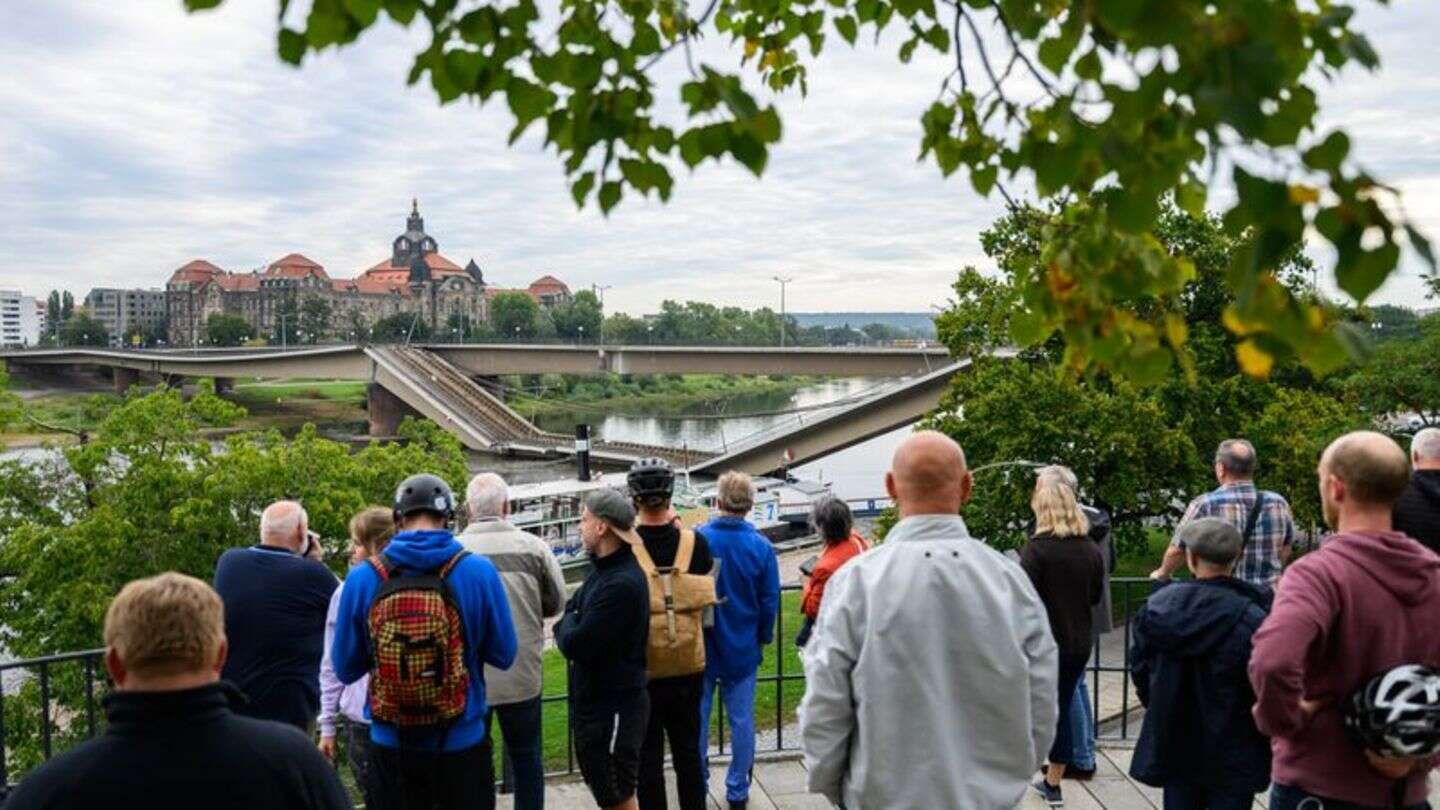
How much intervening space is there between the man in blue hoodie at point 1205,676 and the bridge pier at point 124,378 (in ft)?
292

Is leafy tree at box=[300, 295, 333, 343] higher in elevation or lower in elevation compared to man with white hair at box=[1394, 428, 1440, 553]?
higher

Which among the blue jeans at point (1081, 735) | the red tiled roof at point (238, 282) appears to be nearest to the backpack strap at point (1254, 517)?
the blue jeans at point (1081, 735)

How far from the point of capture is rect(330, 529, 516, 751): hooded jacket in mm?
4312

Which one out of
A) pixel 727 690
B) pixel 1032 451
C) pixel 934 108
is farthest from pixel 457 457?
pixel 934 108

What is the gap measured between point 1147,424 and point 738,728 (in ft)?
60.7

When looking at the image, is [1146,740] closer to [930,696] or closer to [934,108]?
[930,696]

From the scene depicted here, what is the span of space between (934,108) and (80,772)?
2.73m

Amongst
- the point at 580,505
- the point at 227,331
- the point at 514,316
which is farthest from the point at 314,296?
the point at 580,505

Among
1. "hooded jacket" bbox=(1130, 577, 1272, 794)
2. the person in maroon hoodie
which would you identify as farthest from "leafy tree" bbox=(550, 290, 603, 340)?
the person in maroon hoodie

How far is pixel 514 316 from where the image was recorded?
449ft

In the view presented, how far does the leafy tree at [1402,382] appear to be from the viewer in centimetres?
2353

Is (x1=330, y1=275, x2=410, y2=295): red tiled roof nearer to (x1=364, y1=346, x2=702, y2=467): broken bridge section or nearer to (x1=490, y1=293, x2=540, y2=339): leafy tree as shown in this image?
(x1=490, y1=293, x2=540, y2=339): leafy tree

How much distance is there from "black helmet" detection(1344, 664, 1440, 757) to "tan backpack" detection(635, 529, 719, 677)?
8.55ft

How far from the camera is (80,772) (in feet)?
8.25
